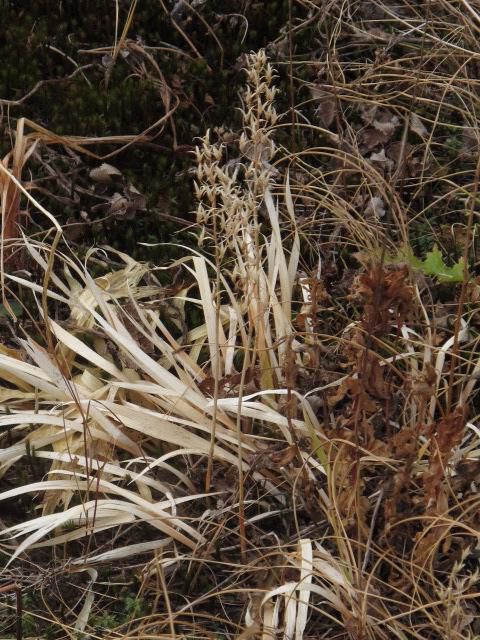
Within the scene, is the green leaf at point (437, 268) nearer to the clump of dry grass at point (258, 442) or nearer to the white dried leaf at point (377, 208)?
the clump of dry grass at point (258, 442)

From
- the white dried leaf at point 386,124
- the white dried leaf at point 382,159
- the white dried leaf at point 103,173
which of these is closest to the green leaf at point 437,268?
the white dried leaf at point 382,159

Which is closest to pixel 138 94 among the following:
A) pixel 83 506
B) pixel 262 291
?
pixel 262 291

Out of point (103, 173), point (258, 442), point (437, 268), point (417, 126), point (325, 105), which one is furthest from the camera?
point (325, 105)

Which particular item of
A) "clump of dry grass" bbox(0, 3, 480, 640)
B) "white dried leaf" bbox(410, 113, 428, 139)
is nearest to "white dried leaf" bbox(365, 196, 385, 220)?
"clump of dry grass" bbox(0, 3, 480, 640)

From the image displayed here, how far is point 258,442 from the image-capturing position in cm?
300

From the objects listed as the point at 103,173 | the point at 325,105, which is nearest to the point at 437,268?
the point at 325,105

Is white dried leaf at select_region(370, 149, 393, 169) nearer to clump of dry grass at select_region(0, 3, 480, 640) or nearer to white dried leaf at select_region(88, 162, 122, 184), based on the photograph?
clump of dry grass at select_region(0, 3, 480, 640)

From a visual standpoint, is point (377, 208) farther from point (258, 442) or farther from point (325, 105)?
point (258, 442)

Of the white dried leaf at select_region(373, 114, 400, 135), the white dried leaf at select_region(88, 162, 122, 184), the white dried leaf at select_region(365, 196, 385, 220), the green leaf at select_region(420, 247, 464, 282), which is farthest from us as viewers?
the white dried leaf at select_region(373, 114, 400, 135)

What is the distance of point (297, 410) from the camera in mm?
3049

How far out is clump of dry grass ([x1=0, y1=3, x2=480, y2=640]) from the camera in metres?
2.57

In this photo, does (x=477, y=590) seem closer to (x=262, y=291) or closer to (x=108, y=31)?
(x=262, y=291)

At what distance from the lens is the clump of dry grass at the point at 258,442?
2574mm

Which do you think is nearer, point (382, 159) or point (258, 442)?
point (258, 442)
